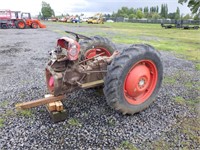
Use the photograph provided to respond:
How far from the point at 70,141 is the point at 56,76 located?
102 centimetres

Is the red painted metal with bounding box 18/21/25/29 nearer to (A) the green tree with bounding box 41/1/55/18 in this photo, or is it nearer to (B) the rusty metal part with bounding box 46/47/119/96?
(B) the rusty metal part with bounding box 46/47/119/96

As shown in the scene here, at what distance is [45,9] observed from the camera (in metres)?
82.9

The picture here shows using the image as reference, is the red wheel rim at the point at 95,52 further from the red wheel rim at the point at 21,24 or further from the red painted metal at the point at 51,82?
the red wheel rim at the point at 21,24

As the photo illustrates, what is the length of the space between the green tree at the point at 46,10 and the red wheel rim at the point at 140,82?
3277 inches

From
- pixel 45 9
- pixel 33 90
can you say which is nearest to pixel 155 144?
pixel 33 90

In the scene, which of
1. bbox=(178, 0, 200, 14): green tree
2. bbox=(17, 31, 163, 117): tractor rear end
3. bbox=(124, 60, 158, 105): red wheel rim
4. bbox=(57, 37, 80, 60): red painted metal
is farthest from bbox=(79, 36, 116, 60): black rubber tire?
bbox=(178, 0, 200, 14): green tree

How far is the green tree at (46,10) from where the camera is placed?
8162 centimetres

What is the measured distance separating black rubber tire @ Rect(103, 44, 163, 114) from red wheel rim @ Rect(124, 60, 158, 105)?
0.14m

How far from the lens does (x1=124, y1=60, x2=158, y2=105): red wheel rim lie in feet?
11.6

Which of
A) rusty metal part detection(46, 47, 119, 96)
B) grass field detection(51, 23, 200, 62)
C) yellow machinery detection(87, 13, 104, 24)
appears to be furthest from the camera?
yellow machinery detection(87, 13, 104, 24)

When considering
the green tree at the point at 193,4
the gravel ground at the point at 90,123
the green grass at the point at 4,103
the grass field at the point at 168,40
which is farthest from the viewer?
the green tree at the point at 193,4

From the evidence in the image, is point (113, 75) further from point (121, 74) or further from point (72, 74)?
point (72, 74)

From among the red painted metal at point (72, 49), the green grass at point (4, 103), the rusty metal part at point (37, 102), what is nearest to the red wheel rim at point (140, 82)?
the red painted metal at point (72, 49)

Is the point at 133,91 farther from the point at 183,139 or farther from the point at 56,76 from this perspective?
the point at 56,76
